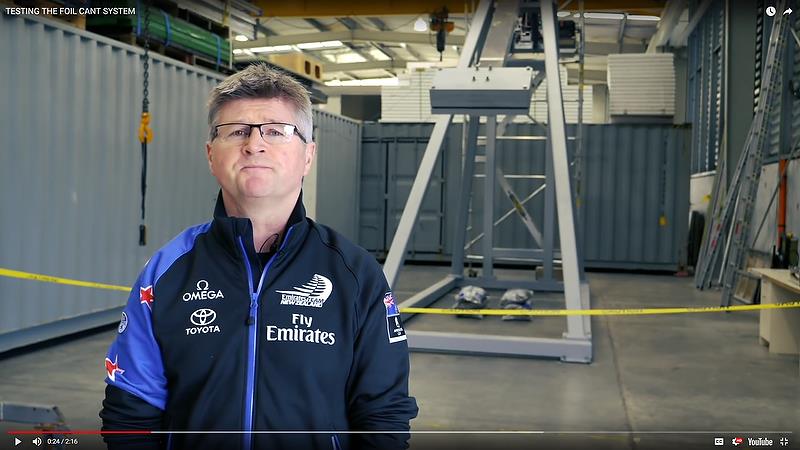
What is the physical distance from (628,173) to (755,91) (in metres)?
3.15

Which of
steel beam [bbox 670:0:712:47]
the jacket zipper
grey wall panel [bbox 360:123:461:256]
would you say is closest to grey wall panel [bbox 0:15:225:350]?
the jacket zipper

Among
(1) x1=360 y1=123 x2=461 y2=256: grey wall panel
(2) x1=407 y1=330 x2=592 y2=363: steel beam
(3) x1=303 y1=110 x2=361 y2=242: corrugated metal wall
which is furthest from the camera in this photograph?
(1) x1=360 y1=123 x2=461 y2=256: grey wall panel

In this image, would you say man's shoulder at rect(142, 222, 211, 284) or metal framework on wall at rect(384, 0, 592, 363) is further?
metal framework on wall at rect(384, 0, 592, 363)

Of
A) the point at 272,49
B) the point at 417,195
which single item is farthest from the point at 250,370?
the point at 272,49

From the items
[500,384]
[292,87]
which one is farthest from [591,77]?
[292,87]

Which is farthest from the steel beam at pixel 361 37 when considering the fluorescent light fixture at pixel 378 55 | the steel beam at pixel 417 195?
the steel beam at pixel 417 195

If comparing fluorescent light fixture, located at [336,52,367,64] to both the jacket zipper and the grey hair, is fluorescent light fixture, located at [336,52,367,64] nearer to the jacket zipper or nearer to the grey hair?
the grey hair

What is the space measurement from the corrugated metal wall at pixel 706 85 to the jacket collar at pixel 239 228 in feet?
38.8

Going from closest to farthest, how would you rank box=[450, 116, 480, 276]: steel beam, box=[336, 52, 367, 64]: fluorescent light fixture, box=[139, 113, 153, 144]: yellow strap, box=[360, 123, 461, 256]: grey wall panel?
box=[139, 113, 153, 144]: yellow strap, box=[450, 116, 480, 276]: steel beam, box=[360, 123, 461, 256]: grey wall panel, box=[336, 52, 367, 64]: fluorescent light fixture

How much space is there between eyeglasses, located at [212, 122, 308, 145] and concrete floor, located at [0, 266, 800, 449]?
1377mm

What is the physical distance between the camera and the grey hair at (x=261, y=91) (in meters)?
1.78

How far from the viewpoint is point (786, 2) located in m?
9.45

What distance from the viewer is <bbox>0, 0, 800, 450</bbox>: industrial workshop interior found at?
495 cm

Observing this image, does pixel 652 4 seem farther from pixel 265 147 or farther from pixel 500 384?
pixel 265 147
